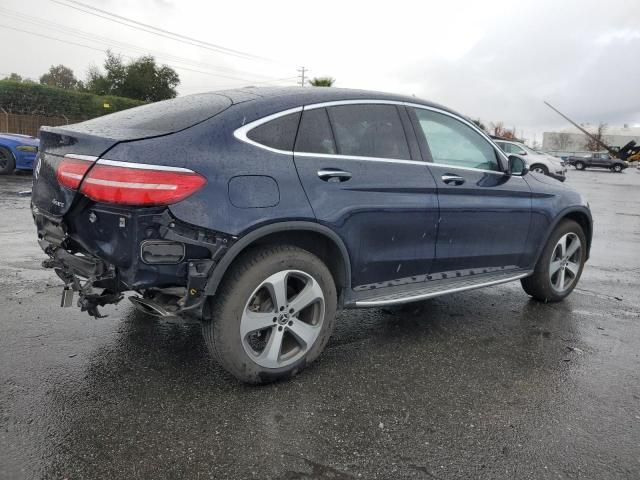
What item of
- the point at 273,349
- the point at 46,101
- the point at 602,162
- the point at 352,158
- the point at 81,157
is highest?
the point at 602,162

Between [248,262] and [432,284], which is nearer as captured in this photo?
[248,262]

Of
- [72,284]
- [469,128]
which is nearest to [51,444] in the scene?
[72,284]

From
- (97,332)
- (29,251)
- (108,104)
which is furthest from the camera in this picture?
(108,104)

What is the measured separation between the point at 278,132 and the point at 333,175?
16.6 inches

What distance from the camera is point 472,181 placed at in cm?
405

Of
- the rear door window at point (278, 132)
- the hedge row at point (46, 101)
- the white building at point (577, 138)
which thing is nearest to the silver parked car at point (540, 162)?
the rear door window at point (278, 132)

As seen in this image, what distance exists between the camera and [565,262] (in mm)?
4957

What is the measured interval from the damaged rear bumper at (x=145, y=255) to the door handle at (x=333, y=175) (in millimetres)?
734

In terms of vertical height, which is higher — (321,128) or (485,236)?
(321,128)

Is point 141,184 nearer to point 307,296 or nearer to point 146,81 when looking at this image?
point 307,296

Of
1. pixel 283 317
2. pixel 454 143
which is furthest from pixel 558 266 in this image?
pixel 283 317

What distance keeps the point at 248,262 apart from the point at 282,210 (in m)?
0.35

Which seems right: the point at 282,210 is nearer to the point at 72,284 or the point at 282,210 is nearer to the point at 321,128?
the point at 321,128

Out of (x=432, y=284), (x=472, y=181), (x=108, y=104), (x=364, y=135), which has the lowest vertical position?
(x=432, y=284)
